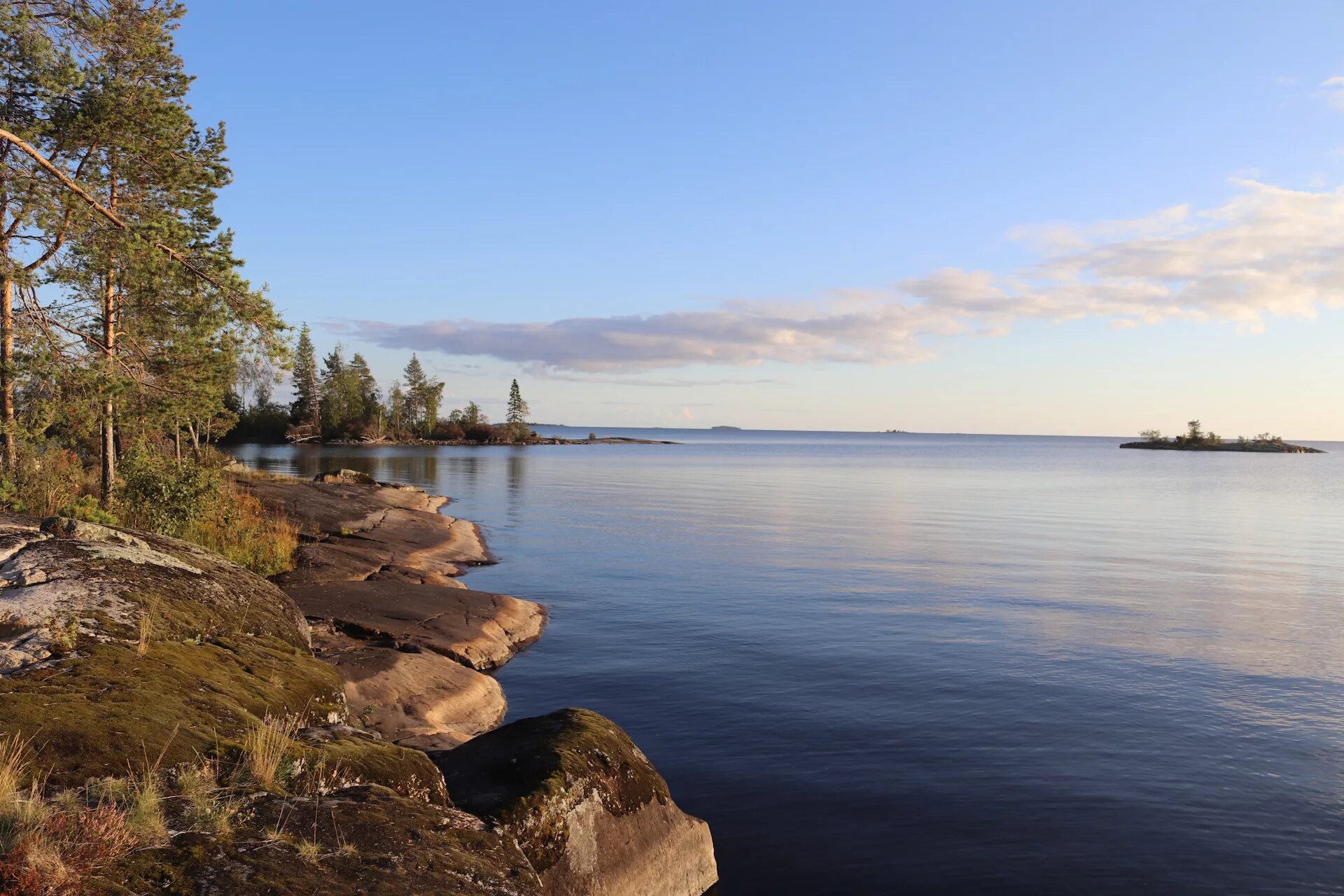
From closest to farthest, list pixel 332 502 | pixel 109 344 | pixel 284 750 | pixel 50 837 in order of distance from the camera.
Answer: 1. pixel 50 837
2. pixel 284 750
3. pixel 109 344
4. pixel 332 502

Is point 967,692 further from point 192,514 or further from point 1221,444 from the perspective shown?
point 1221,444

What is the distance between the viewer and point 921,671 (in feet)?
54.2

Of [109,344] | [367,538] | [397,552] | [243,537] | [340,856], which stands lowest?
[397,552]

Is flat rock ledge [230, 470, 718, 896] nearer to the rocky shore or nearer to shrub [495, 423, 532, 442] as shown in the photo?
the rocky shore

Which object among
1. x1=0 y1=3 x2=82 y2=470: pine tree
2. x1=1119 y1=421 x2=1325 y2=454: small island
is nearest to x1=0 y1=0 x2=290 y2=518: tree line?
x1=0 y1=3 x2=82 y2=470: pine tree

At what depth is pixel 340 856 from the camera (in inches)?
199

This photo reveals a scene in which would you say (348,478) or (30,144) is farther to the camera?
(348,478)

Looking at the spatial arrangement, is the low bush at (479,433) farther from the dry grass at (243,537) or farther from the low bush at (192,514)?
the low bush at (192,514)

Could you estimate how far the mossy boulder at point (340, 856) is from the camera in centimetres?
450

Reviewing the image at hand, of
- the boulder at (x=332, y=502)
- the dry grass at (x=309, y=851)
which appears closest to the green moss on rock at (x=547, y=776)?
the dry grass at (x=309, y=851)

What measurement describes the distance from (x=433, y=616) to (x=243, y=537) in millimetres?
7220

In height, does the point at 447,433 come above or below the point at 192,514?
above

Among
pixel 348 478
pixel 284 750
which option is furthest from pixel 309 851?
pixel 348 478

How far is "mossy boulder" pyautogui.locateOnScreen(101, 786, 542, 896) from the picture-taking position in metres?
4.50
